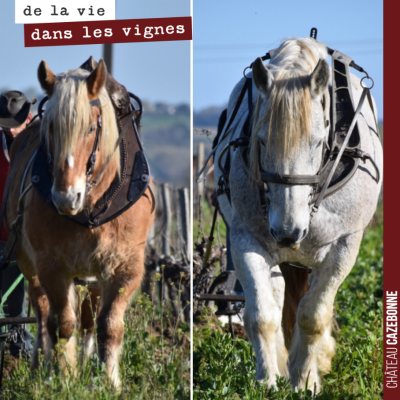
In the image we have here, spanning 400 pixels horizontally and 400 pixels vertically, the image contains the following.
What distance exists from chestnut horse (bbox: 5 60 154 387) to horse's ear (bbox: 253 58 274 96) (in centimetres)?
71

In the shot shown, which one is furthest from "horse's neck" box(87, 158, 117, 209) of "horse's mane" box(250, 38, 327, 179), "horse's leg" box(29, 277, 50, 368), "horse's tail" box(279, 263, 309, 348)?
"horse's tail" box(279, 263, 309, 348)

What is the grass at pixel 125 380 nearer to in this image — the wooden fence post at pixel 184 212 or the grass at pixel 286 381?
the grass at pixel 286 381

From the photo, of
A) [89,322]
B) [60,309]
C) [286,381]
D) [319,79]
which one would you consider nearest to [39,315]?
[89,322]

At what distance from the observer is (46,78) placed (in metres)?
2.97

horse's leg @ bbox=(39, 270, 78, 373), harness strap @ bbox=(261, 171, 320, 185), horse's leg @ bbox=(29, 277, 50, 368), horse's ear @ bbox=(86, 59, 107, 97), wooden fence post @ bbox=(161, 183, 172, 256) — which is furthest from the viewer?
wooden fence post @ bbox=(161, 183, 172, 256)

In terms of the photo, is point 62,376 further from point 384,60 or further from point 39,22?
point 384,60

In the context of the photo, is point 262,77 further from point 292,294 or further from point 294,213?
point 292,294

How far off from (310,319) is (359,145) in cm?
91

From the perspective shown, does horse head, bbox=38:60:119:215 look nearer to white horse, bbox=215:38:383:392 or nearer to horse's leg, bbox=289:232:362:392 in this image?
white horse, bbox=215:38:383:392

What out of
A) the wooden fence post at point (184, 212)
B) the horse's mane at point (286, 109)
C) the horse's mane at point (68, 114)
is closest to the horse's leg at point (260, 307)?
the horse's mane at point (286, 109)

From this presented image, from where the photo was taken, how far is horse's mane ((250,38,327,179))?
9.07 feet

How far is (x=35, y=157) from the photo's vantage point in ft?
11.1

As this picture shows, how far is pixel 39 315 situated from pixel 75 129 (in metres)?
1.36

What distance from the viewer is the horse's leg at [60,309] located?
10.9 feet
